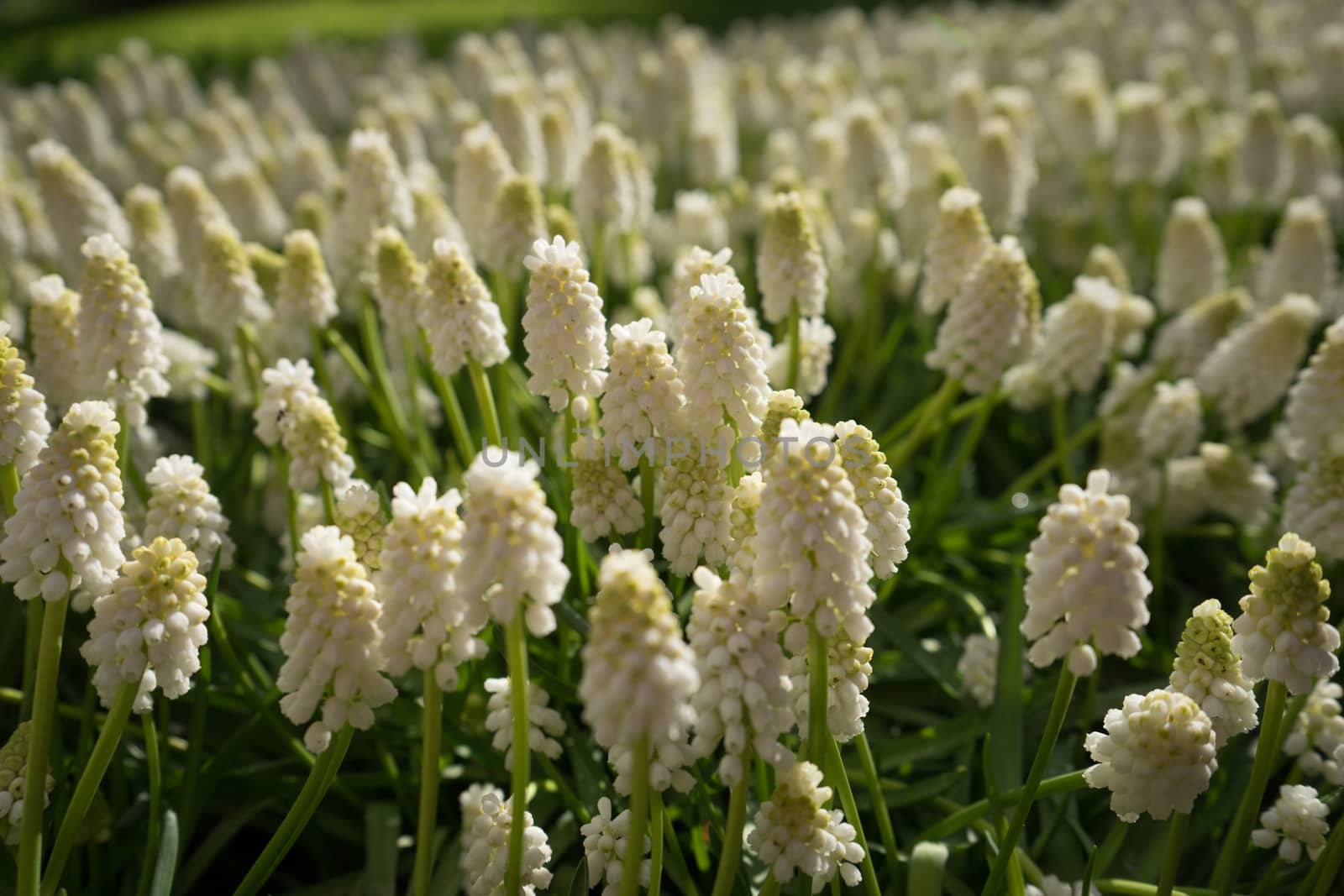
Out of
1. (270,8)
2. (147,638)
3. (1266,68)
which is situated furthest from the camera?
(270,8)

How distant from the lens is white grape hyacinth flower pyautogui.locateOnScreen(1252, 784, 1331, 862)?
96.4 inches

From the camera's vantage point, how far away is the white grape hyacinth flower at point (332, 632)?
6.56 ft

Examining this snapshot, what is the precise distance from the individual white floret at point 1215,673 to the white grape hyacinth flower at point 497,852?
1269 millimetres

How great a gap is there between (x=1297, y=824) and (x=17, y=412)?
2.78 metres

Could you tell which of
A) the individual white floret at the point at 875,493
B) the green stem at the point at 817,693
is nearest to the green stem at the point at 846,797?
the green stem at the point at 817,693

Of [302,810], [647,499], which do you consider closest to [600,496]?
[647,499]

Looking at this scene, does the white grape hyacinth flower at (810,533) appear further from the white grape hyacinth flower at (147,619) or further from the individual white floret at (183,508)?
the individual white floret at (183,508)

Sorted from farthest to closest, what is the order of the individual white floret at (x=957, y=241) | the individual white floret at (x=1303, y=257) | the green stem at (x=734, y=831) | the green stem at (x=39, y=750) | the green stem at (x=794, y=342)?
the individual white floret at (x=1303, y=257) < the individual white floret at (x=957, y=241) < the green stem at (x=794, y=342) < the green stem at (x=39, y=750) < the green stem at (x=734, y=831)

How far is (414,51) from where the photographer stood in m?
9.18

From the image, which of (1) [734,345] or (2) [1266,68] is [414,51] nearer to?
(2) [1266,68]

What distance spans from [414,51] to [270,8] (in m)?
6.81

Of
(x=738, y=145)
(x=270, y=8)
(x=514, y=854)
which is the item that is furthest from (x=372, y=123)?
(x=270, y=8)

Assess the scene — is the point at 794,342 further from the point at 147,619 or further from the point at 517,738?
the point at 147,619

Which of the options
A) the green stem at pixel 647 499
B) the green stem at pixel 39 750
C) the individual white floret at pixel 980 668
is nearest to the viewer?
the green stem at pixel 39 750
